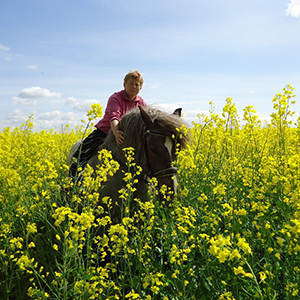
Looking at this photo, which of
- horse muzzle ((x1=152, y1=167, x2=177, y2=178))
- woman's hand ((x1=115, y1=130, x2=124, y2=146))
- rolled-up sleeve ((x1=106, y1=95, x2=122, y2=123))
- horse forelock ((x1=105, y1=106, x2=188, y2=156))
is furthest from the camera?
rolled-up sleeve ((x1=106, y1=95, x2=122, y2=123))

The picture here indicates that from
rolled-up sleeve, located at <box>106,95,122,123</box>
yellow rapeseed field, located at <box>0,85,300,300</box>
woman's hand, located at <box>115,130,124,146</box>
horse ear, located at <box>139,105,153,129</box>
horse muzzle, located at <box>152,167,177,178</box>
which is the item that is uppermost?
rolled-up sleeve, located at <box>106,95,122,123</box>

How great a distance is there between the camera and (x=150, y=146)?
2.88 m

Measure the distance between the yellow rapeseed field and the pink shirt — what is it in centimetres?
94

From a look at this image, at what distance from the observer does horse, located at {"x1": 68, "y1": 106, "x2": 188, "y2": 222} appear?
2.79m

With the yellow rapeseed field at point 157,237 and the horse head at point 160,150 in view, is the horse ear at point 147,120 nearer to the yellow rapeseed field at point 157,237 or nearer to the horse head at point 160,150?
the horse head at point 160,150

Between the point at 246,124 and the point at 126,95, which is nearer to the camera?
the point at 126,95

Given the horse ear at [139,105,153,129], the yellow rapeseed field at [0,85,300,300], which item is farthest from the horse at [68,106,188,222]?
the yellow rapeseed field at [0,85,300,300]

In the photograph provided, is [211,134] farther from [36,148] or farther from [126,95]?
[36,148]

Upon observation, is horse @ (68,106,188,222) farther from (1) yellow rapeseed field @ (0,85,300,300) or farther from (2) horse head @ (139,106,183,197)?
(1) yellow rapeseed field @ (0,85,300,300)

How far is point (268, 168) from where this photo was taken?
3.10 meters

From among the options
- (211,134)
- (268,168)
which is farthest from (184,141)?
(211,134)

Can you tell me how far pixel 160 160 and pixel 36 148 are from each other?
2931 mm

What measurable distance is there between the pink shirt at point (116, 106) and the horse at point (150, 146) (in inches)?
26.4

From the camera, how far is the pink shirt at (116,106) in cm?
386
